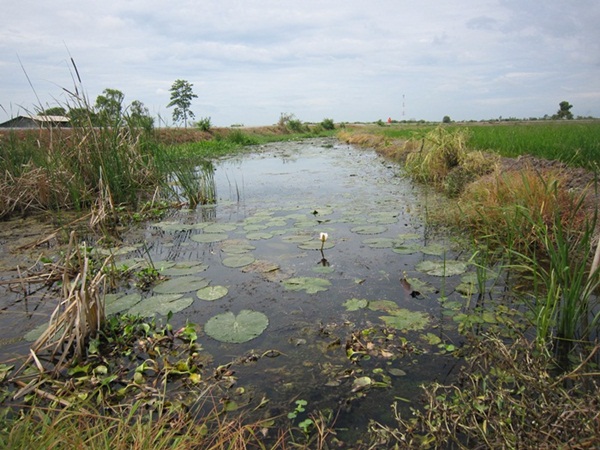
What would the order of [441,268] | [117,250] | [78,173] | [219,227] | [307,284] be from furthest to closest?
[78,173], [219,227], [117,250], [441,268], [307,284]

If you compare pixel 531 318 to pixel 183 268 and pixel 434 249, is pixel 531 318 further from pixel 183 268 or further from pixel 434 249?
pixel 183 268

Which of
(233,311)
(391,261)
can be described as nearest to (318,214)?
(391,261)

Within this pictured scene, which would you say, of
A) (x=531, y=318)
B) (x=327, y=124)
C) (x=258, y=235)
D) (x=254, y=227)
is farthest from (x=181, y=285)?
(x=327, y=124)

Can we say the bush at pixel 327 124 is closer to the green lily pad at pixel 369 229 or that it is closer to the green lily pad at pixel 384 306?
the green lily pad at pixel 369 229

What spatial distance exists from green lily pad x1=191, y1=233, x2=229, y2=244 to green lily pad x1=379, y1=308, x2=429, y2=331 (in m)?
2.26

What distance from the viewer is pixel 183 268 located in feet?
10.6

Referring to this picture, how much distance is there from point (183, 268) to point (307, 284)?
1170mm

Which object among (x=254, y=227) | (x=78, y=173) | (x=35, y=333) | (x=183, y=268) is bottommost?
(x=35, y=333)

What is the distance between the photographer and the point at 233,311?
255cm

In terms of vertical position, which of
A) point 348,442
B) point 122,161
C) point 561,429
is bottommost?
point 348,442

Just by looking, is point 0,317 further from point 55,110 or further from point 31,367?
point 55,110

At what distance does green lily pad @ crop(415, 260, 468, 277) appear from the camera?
2979 millimetres

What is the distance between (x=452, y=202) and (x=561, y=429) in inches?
167

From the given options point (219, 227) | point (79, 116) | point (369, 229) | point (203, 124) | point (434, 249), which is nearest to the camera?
point (434, 249)
